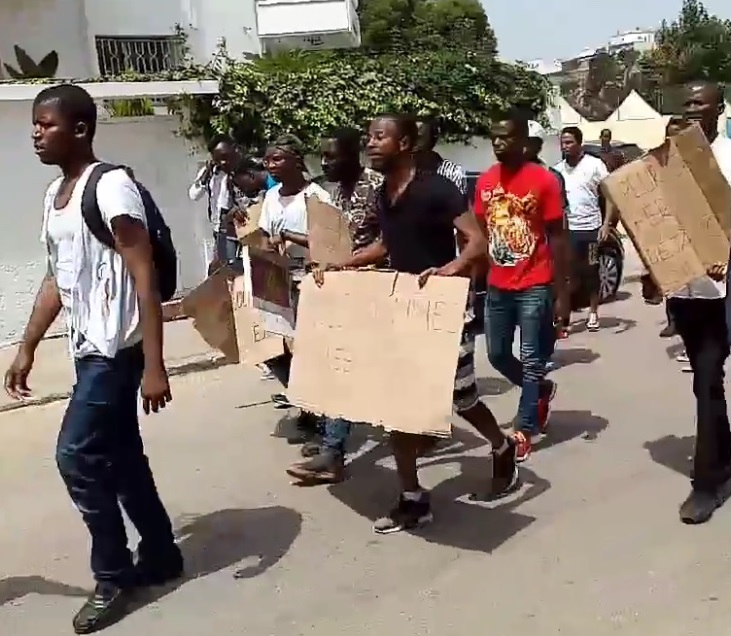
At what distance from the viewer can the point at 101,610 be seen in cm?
396

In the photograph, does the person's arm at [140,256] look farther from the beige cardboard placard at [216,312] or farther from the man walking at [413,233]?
the beige cardboard placard at [216,312]

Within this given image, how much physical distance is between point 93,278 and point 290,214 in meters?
2.11

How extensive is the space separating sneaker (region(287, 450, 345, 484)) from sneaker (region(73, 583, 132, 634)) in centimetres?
146

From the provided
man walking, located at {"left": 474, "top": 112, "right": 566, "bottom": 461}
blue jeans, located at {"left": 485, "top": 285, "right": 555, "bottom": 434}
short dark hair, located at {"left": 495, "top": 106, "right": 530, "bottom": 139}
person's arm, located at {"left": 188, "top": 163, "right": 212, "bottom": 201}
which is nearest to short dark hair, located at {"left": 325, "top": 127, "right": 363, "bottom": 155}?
man walking, located at {"left": 474, "top": 112, "right": 566, "bottom": 461}

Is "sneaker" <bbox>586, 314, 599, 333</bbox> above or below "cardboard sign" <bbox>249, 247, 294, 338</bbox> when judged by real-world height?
below

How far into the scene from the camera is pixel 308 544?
15.3 feet

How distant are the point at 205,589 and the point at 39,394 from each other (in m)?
3.94

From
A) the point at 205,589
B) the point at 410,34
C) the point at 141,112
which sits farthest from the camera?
the point at 410,34

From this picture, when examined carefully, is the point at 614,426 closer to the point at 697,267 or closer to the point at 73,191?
the point at 697,267

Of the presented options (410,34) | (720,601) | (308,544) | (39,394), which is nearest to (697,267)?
(720,601)

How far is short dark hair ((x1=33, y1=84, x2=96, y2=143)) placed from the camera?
12.3ft

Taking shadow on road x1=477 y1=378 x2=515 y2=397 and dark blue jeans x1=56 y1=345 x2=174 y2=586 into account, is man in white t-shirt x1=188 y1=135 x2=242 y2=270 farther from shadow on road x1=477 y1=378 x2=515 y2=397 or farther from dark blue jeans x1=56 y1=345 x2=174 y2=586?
dark blue jeans x1=56 y1=345 x2=174 y2=586

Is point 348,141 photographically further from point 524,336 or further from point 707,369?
point 707,369

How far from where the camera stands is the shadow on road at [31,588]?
431 centimetres
